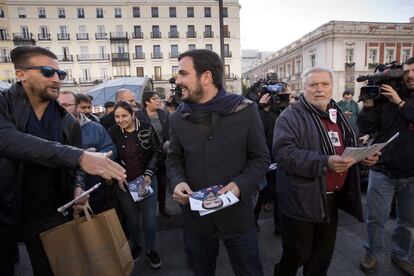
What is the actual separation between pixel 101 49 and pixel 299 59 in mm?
30864

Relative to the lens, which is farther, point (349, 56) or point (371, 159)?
point (349, 56)

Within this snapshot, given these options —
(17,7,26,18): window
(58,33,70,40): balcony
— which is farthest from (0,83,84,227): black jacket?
(17,7,26,18): window

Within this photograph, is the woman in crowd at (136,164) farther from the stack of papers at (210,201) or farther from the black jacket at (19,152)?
the stack of papers at (210,201)

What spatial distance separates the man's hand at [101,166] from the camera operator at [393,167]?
7.81 feet

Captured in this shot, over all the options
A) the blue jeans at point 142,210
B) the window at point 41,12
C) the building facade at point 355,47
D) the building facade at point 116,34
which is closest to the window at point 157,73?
the building facade at point 116,34

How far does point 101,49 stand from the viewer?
41.8 meters

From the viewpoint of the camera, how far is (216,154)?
1.97 metres

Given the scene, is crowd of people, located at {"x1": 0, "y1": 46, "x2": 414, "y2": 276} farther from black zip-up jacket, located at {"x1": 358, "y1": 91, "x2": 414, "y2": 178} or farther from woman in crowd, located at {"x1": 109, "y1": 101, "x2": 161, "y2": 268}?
woman in crowd, located at {"x1": 109, "y1": 101, "x2": 161, "y2": 268}

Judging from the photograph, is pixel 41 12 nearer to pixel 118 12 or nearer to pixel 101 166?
pixel 118 12

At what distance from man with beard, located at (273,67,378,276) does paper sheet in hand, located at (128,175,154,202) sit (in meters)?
1.48

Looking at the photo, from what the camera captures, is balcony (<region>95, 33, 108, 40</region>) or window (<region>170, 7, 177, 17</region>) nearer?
balcony (<region>95, 33, 108, 40</region>)

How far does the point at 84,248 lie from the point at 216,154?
41.3 inches

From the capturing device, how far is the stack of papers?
1.78m

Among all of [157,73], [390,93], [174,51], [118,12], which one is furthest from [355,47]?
[390,93]
